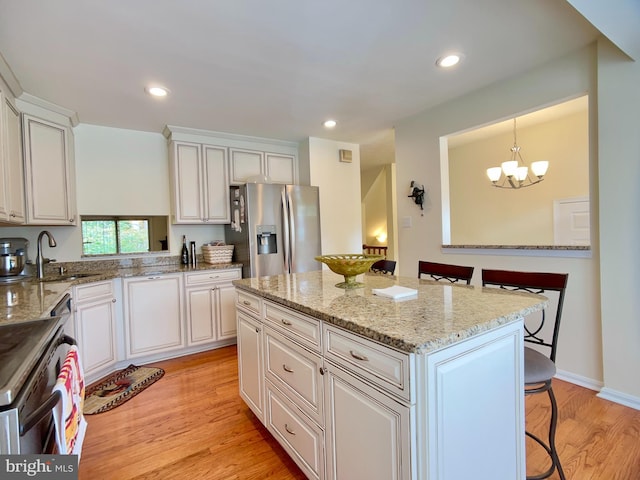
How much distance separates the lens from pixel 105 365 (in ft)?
8.94

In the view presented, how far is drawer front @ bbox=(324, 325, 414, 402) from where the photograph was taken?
0.93 metres

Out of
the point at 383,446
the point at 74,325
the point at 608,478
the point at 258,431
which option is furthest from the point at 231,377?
the point at 608,478

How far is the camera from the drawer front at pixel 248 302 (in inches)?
72.2

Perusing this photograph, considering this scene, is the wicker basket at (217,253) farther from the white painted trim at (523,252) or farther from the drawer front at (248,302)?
the white painted trim at (523,252)

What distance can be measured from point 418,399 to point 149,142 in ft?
12.5

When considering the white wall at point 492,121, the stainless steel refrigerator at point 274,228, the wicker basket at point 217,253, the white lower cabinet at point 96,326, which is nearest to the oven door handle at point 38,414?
the white lower cabinet at point 96,326

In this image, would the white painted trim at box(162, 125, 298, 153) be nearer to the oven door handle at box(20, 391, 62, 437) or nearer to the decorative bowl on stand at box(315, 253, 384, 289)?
the decorative bowl on stand at box(315, 253, 384, 289)

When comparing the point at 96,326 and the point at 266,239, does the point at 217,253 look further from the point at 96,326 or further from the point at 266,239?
the point at 96,326

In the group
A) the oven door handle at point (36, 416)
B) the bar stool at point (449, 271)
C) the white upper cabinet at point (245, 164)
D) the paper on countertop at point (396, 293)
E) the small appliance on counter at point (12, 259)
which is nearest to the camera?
the oven door handle at point (36, 416)

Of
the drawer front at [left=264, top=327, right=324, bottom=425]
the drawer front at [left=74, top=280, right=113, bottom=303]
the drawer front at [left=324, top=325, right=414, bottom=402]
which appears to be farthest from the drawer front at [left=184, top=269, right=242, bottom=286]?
the drawer front at [left=324, top=325, right=414, bottom=402]

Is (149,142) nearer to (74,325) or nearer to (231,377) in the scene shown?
(74,325)

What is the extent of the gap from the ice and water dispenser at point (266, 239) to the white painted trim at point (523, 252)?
185cm

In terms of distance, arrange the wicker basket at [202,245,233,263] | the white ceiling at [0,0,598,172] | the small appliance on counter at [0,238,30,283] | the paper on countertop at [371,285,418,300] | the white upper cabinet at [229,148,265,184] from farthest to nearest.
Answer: the white upper cabinet at [229,148,265,184], the wicker basket at [202,245,233,263], the small appliance on counter at [0,238,30,283], the white ceiling at [0,0,598,172], the paper on countertop at [371,285,418,300]

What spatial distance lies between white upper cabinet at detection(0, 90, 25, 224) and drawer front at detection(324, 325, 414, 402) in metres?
2.34
